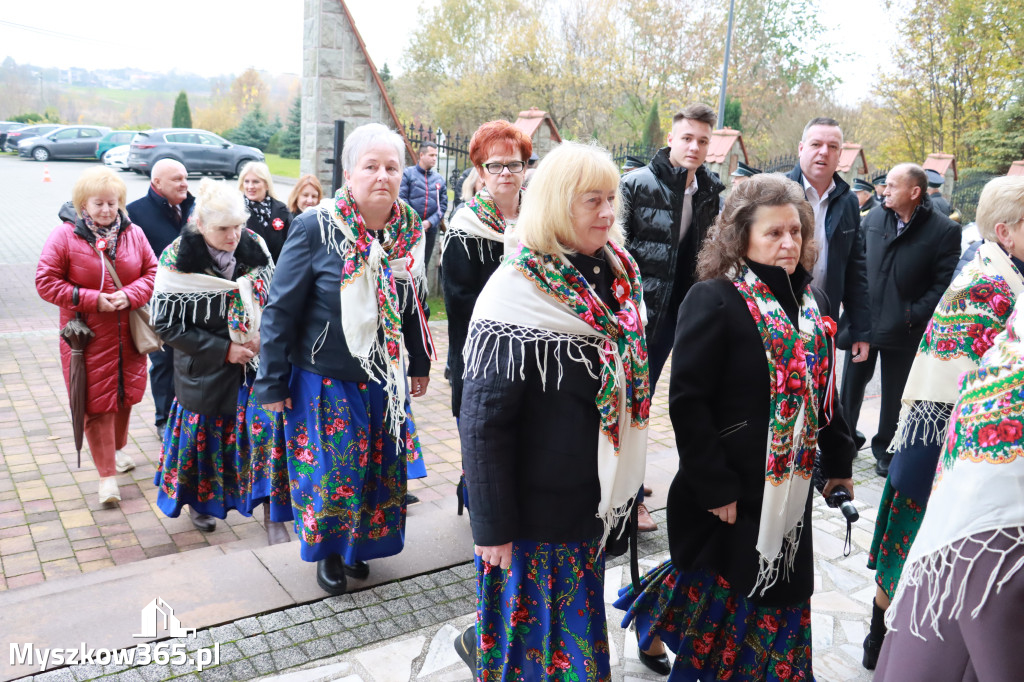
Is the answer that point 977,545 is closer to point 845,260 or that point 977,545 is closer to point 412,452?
point 412,452

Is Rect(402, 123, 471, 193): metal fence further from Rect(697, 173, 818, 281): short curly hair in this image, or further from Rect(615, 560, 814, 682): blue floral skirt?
Rect(615, 560, 814, 682): blue floral skirt

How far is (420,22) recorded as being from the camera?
41.2 meters

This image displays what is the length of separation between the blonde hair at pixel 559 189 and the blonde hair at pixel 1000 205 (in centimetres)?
162

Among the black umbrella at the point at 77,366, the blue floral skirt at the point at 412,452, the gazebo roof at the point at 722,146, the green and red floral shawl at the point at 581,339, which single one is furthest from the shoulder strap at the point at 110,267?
the gazebo roof at the point at 722,146

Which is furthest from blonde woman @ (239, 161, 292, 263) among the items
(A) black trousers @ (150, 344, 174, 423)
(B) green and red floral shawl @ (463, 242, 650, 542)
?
(B) green and red floral shawl @ (463, 242, 650, 542)

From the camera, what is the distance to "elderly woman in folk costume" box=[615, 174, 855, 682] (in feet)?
7.97

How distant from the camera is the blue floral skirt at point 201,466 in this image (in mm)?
4152

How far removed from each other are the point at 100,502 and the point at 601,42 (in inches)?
1345

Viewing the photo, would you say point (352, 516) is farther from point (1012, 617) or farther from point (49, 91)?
point (49, 91)

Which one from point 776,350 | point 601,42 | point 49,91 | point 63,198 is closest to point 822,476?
point 776,350

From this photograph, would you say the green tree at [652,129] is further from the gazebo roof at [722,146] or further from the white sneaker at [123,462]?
the white sneaker at [123,462]

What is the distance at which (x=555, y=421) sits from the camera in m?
2.27

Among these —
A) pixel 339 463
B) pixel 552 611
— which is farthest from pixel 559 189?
pixel 339 463

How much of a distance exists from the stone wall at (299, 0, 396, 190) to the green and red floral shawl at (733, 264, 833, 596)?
7.08m
